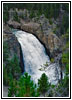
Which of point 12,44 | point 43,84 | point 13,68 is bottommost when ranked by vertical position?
point 43,84

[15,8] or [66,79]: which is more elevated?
[15,8]

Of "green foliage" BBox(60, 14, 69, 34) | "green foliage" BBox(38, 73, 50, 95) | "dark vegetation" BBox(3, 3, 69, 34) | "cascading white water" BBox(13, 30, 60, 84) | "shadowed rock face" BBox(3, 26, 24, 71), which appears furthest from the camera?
"dark vegetation" BBox(3, 3, 69, 34)

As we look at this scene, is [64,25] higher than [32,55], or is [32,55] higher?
[64,25]

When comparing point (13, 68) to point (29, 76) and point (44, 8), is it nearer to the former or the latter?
point (29, 76)

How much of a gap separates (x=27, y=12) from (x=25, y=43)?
534cm

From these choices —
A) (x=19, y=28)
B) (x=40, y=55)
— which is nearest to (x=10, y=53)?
(x=40, y=55)

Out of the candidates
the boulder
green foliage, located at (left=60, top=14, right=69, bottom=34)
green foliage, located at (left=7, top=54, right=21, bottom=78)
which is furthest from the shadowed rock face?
green foliage, located at (left=60, top=14, right=69, bottom=34)

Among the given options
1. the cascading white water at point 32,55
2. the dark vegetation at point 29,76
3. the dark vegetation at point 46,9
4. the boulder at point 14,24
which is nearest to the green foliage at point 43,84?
the dark vegetation at point 29,76

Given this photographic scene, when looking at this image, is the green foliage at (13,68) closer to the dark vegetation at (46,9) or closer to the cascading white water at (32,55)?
the cascading white water at (32,55)

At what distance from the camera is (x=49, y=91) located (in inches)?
334

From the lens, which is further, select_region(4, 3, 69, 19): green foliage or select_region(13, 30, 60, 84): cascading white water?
select_region(4, 3, 69, 19): green foliage

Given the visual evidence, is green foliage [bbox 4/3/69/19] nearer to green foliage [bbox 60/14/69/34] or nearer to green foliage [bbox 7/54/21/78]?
green foliage [bbox 60/14/69/34]

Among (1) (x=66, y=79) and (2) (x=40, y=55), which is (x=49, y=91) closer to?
(1) (x=66, y=79)

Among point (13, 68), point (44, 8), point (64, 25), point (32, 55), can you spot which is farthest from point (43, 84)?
point (44, 8)
